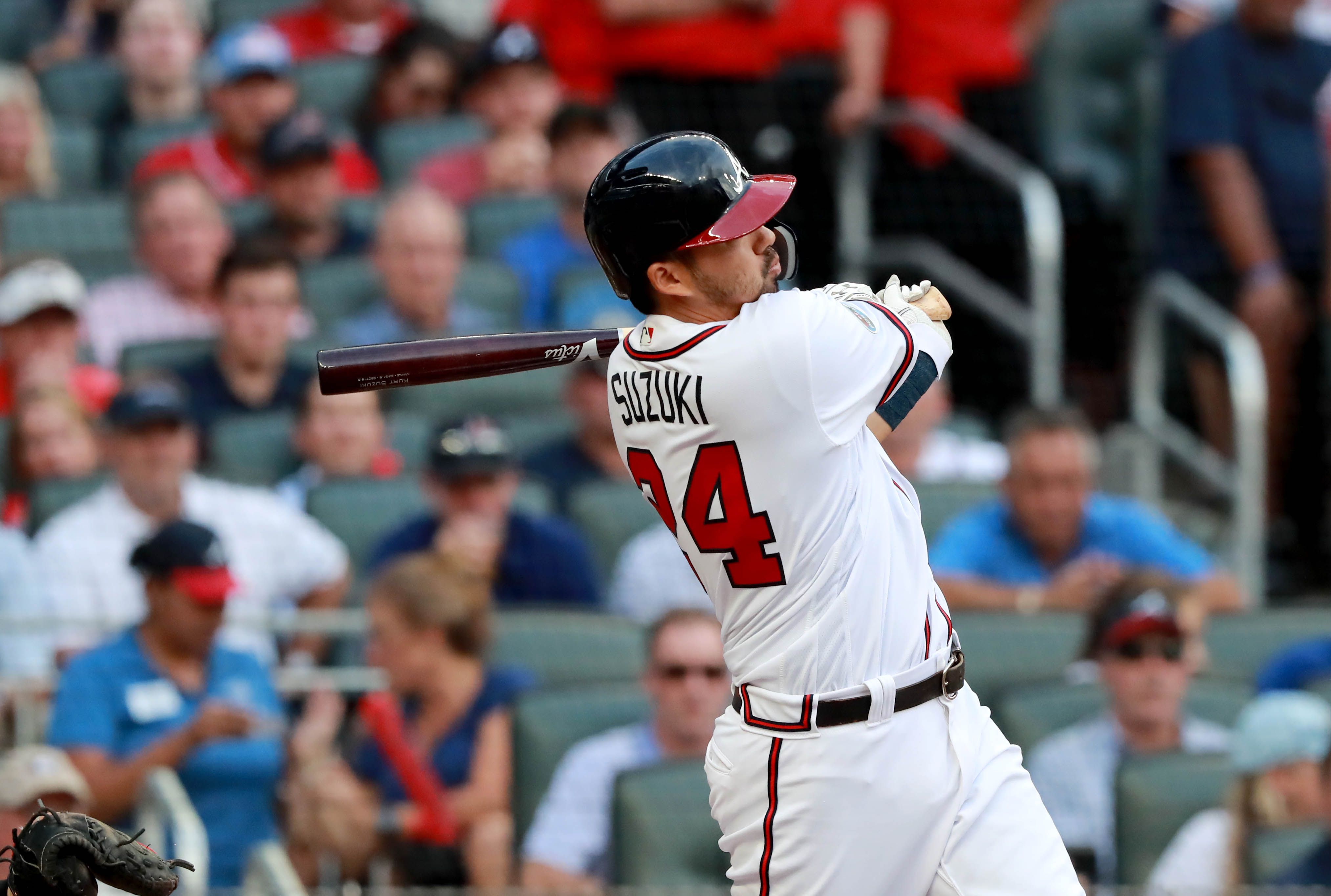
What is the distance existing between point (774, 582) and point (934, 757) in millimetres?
314

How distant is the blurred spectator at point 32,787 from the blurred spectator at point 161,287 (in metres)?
2.43

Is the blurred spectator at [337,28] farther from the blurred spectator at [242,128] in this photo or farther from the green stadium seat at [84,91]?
the green stadium seat at [84,91]

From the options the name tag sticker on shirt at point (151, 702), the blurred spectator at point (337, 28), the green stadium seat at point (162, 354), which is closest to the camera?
the name tag sticker on shirt at point (151, 702)

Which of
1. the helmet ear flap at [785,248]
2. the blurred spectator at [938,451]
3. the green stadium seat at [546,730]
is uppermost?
the helmet ear flap at [785,248]

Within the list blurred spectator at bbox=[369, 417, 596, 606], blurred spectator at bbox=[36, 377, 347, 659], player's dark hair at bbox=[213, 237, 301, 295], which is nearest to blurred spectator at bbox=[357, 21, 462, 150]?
player's dark hair at bbox=[213, 237, 301, 295]

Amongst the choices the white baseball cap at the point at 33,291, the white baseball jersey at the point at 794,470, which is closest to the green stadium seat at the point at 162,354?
the white baseball cap at the point at 33,291

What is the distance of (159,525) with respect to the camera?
4934 millimetres

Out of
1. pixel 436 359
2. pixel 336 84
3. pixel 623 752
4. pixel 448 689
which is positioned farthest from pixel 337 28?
pixel 436 359

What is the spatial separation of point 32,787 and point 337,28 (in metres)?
4.84

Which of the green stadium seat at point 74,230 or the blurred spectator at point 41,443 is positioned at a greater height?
the green stadium seat at point 74,230

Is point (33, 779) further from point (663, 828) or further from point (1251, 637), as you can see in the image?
point (1251, 637)

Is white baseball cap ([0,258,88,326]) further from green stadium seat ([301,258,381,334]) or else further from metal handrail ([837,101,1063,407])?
metal handrail ([837,101,1063,407])

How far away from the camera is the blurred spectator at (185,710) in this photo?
427 cm

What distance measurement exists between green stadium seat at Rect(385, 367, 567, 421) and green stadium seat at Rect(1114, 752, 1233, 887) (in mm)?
2453
